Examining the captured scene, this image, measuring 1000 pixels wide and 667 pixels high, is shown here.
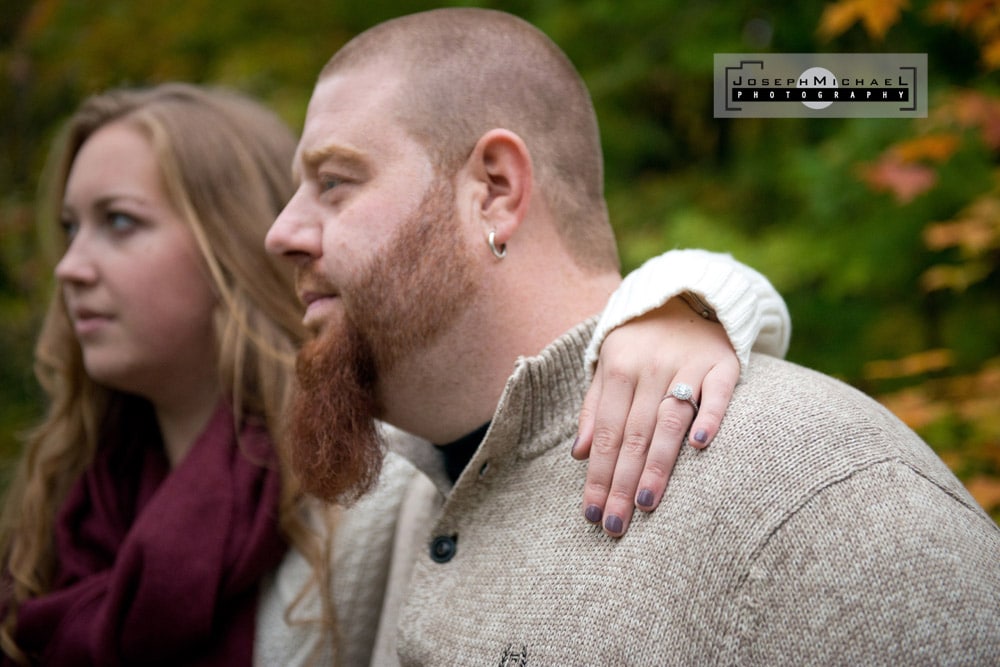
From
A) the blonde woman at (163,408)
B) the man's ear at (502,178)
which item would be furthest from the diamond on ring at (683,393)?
the blonde woman at (163,408)

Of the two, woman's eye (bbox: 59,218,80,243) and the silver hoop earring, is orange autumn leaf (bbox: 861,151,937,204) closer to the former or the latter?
the silver hoop earring

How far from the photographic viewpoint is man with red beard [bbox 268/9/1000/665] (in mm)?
1214

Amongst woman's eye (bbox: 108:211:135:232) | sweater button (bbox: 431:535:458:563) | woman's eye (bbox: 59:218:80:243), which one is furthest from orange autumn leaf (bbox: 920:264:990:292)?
woman's eye (bbox: 59:218:80:243)

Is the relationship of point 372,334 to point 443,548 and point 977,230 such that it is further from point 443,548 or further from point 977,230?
point 977,230

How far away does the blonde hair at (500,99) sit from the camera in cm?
179

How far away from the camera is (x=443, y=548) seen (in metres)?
1.79

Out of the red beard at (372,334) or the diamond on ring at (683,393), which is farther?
the red beard at (372,334)

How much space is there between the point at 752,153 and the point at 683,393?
3448 millimetres

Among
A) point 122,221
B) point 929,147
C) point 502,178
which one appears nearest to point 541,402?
point 502,178

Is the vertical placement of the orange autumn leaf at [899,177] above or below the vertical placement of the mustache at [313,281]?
below

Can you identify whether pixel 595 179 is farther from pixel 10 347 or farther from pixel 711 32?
pixel 10 347

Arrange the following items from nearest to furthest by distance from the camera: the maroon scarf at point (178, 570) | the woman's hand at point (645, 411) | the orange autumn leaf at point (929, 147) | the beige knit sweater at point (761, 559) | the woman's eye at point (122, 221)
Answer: the beige knit sweater at point (761, 559)
the woman's hand at point (645, 411)
the maroon scarf at point (178, 570)
the woman's eye at point (122, 221)
the orange autumn leaf at point (929, 147)

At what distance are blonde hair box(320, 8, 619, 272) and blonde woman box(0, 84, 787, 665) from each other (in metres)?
0.78

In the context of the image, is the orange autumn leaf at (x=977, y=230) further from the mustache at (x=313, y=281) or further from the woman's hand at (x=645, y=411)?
the mustache at (x=313, y=281)
